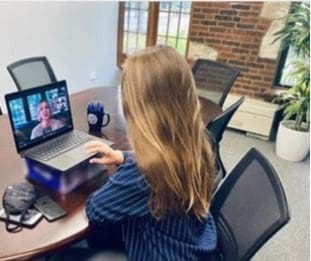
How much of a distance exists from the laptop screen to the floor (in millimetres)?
1436

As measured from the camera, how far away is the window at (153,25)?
4.32 m

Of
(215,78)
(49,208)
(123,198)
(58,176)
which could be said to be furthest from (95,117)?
(215,78)

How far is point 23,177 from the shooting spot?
1.33 metres

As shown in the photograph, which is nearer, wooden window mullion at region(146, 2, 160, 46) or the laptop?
the laptop

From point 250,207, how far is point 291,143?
7.85ft

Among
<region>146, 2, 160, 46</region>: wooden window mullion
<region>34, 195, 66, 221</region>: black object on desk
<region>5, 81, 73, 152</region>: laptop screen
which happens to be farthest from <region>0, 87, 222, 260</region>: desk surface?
<region>146, 2, 160, 46</region>: wooden window mullion

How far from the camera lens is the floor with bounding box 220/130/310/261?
2217 millimetres

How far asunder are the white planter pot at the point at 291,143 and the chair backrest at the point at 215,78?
45.3 inches

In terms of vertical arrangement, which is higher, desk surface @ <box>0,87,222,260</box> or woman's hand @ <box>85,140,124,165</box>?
woman's hand @ <box>85,140,124,165</box>

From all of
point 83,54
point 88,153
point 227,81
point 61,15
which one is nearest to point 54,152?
point 88,153

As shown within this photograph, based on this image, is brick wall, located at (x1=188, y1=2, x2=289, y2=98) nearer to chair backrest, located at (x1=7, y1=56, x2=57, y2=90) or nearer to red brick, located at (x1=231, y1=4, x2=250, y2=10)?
red brick, located at (x1=231, y1=4, x2=250, y2=10)

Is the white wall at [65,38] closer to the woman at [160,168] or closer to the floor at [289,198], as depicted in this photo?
the floor at [289,198]

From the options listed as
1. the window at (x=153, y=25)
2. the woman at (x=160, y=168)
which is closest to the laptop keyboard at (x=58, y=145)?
Result: the woman at (x=160, y=168)

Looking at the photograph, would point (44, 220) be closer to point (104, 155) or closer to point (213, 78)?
point (104, 155)
